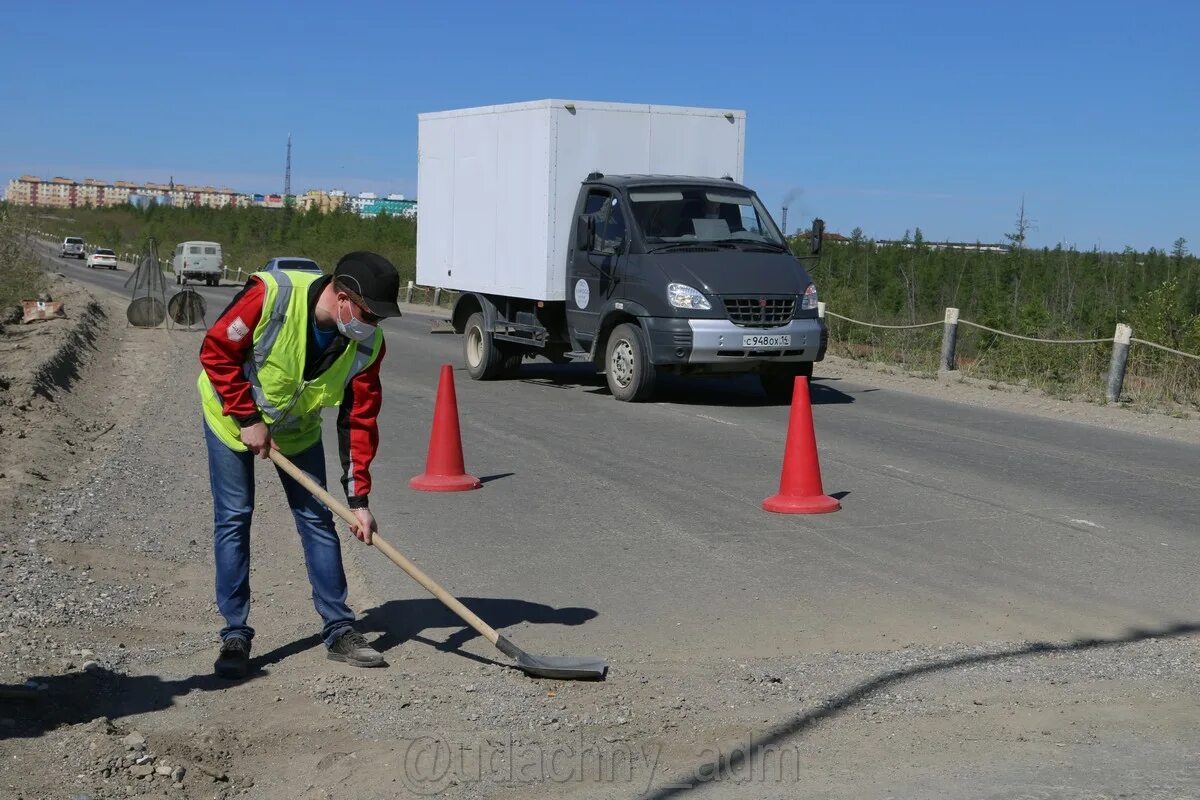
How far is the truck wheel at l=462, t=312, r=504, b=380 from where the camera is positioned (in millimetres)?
17716

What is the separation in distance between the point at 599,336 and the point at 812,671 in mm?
10478

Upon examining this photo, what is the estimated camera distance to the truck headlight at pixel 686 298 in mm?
14633

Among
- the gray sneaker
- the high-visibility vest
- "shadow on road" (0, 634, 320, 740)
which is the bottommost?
"shadow on road" (0, 634, 320, 740)

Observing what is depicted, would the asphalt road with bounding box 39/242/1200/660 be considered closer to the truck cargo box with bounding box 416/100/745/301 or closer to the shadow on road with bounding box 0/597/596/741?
the shadow on road with bounding box 0/597/596/741

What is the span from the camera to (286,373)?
5262 mm

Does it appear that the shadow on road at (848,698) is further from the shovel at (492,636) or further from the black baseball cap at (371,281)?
the black baseball cap at (371,281)

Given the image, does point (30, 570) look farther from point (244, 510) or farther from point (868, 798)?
point (868, 798)

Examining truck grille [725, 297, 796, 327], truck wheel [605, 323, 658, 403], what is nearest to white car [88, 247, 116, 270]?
truck wheel [605, 323, 658, 403]

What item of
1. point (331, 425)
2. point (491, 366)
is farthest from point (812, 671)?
point (491, 366)

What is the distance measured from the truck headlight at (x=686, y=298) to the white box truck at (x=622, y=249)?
0.4 inches

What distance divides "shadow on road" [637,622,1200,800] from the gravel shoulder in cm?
1

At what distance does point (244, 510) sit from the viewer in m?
5.55

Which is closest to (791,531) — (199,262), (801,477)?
(801,477)

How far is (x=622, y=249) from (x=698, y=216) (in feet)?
3.20
